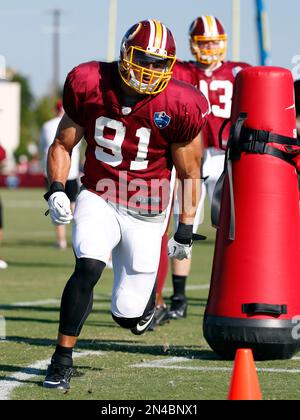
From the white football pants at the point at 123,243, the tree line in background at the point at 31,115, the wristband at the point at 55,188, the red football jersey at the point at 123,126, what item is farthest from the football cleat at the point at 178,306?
the tree line in background at the point at 31,115

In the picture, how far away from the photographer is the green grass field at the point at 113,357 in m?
5.01

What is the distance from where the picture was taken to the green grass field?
197 inches

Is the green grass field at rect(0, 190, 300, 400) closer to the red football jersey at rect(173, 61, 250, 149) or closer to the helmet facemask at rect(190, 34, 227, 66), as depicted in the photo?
the red football jersey at rect(173, 61, 250, 149)

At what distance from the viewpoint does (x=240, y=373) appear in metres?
4.47

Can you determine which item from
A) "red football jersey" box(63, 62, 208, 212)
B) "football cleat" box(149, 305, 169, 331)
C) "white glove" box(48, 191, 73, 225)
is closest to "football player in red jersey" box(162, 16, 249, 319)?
"football cleat" box(149, 305, 169, 331)

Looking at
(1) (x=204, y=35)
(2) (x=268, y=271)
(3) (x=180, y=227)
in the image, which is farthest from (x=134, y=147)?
(1) (x=204, y=35)

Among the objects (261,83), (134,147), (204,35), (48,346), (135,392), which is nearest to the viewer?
(135,392)

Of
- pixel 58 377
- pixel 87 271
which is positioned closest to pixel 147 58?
pixel 87 271

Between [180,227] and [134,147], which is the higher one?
[134,147]

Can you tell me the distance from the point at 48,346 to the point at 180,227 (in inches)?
51.8

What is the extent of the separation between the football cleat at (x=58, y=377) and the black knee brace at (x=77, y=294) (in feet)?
0.56

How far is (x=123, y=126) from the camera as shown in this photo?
17.8 ft

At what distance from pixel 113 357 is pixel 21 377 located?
823 millimetres
